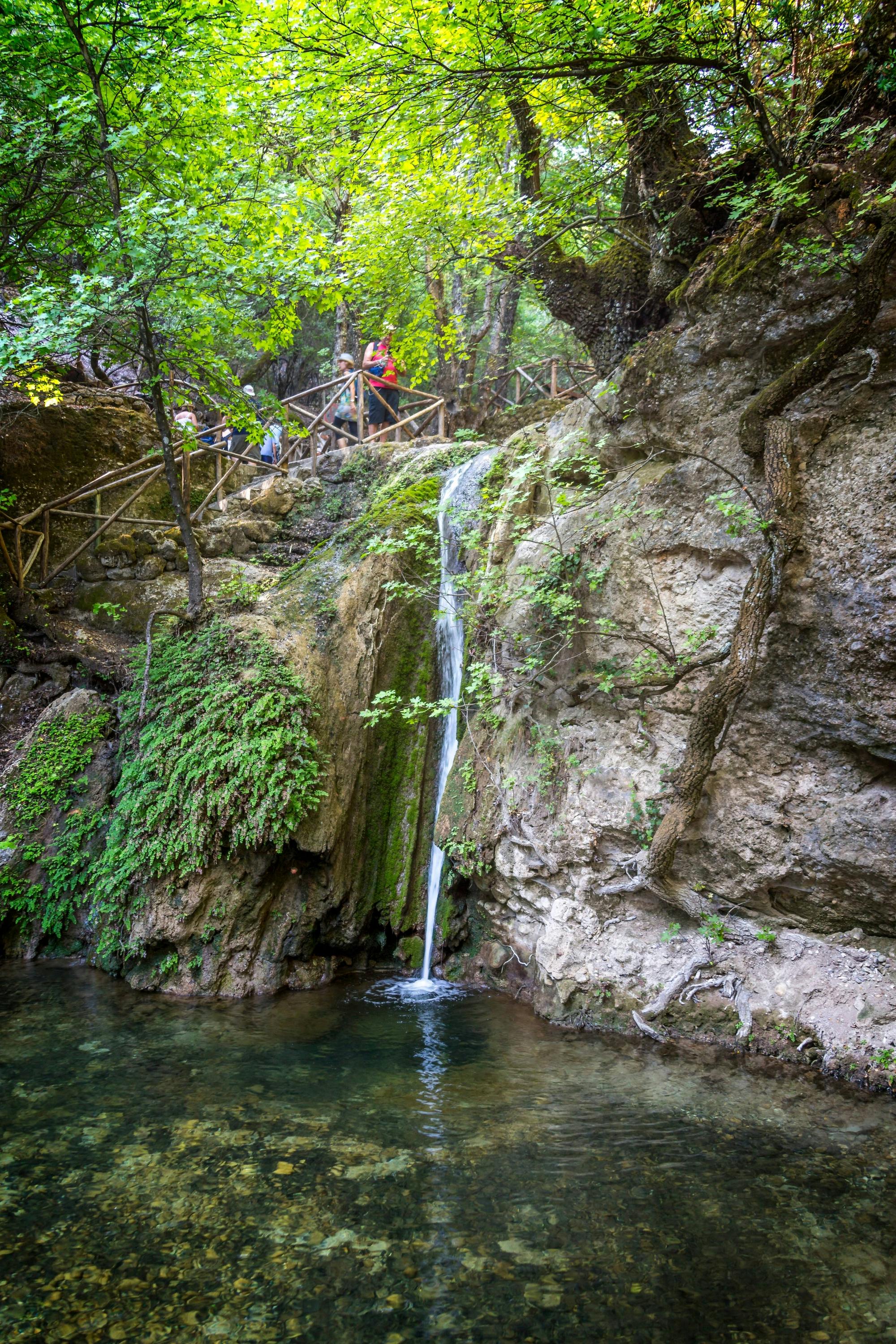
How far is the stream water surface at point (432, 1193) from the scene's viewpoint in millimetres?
2889

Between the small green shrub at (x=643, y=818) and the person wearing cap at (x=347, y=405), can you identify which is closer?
the small green shrub at (x=643, y=818)

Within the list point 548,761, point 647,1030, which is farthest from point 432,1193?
point 548,761

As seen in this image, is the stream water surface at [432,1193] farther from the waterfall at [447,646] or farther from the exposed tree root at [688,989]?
the waterfall at [447,646]

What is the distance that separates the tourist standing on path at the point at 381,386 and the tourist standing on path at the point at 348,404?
29 cm

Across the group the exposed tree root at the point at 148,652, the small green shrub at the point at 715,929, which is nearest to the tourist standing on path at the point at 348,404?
the exposed tree root at the point at 148,652

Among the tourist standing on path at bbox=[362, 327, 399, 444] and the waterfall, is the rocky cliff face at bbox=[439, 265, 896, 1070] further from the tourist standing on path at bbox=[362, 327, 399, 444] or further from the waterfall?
the tourist standing on path at bbox=[362, 327, 399, 444]

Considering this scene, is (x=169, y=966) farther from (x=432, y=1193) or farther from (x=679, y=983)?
(x=679, y=983)

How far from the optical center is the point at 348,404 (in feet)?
47.9

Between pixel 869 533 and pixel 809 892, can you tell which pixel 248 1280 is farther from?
pixel 869 533

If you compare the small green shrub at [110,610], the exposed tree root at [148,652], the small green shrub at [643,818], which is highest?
the small green shrub at [110,610]

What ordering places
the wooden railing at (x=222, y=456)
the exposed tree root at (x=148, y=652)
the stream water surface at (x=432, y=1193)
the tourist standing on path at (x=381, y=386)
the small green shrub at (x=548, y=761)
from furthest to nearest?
the tourist standing on path at (x=381, y=386) < the wooden railing at (x=222, y=456) < the exposed tree root at (x=148, y=652) < the small green shrub at (x=548, y=761) < the stream water surface at (x=432, y=1193)

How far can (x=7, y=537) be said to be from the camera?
10094mm

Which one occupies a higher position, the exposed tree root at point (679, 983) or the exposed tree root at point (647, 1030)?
the exposed tree root at point (679, 983)

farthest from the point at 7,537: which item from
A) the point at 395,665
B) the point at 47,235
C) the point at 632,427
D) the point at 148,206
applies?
the point at 632,427
